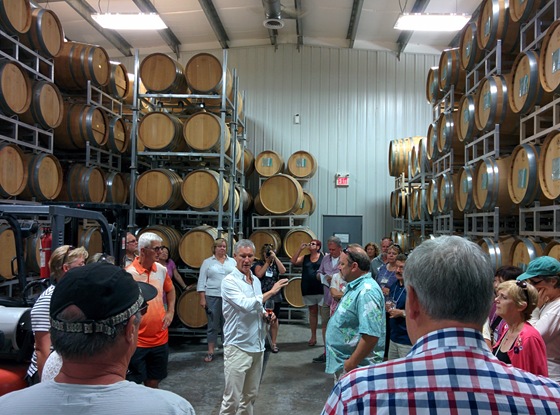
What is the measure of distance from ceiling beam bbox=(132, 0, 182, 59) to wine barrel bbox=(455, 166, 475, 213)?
289 inches

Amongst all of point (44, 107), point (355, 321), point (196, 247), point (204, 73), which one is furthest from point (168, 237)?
point (355, 321)

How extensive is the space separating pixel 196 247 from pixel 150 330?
3500 mm

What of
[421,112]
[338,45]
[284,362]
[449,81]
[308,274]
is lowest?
[284,362]

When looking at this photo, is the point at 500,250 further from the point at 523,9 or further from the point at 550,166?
the point at 523,9

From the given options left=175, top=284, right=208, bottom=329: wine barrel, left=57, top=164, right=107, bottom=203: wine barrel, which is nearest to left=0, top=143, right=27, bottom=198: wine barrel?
left=57, top=164, right=107, bottom=203: wine barrel

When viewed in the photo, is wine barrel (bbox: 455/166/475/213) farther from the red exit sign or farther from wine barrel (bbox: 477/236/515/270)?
the red exit sign

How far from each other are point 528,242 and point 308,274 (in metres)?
3.83

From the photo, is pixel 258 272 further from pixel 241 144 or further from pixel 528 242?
pixel 241 144

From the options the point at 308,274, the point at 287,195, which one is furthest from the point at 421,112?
the point at 308,274

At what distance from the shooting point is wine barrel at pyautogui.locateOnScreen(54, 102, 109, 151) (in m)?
7.13

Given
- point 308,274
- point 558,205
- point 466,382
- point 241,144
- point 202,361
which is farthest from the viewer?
point 241,144

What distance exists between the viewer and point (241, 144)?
10.1 m

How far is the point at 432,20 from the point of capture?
319 inches

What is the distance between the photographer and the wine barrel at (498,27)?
4.95m
